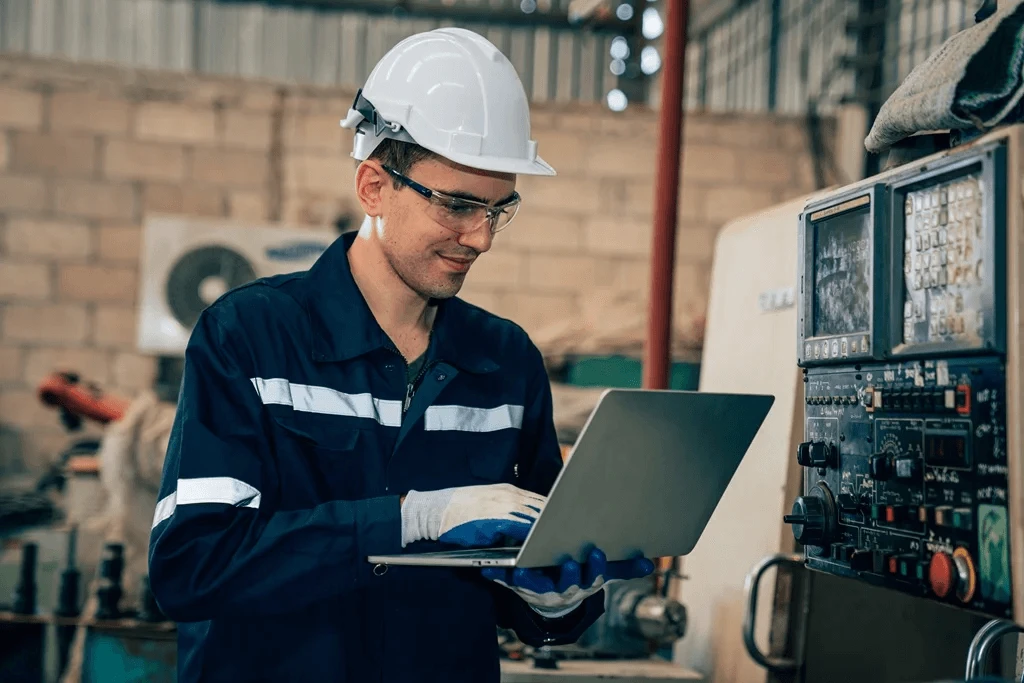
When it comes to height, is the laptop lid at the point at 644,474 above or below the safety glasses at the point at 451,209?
below

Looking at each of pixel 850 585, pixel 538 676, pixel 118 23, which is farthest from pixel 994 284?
pixel 118 23

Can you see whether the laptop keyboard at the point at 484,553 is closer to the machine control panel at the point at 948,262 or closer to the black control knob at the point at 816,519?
the black control knob at the point at 816,519

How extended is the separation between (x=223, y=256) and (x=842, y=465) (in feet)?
11.5

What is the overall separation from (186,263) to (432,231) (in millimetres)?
3144

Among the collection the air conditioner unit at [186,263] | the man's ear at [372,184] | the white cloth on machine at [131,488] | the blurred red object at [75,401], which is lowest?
the white cloth on machine at [131,488]

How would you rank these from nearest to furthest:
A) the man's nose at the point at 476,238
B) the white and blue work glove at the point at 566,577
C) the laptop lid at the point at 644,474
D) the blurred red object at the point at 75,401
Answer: the laptop lid at the point at 644,474 → the white and blue work glove at the point at 566,577 → the man's nose at the point at 476,238 → the blurred red object at the point at 75,401

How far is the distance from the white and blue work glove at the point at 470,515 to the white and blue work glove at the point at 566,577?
1.8 inches

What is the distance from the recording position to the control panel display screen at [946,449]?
110cm

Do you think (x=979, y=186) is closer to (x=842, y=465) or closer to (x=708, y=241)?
(x=842, y=465)

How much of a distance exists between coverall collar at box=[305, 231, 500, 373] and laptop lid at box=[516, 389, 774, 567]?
40cm

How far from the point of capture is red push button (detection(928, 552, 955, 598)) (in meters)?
1.10

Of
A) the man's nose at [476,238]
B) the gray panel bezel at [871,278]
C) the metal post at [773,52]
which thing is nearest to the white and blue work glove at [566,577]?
the gray panel bezel at [871,278]

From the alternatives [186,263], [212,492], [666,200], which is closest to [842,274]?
[212,492]

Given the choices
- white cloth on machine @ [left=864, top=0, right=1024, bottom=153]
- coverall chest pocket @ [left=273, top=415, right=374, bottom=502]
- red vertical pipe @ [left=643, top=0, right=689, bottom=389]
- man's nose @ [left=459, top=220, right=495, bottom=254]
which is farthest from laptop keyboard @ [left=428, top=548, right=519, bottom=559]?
red vertical pipe @ [left=643, top=0, right=689, bottom=389]
